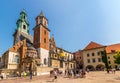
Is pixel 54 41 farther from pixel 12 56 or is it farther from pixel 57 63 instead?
pixel 12 56

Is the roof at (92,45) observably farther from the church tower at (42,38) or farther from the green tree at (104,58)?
the church tower at (42,38)

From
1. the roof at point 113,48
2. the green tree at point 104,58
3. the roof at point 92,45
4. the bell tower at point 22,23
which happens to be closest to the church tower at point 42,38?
the bell tower at point 22,23

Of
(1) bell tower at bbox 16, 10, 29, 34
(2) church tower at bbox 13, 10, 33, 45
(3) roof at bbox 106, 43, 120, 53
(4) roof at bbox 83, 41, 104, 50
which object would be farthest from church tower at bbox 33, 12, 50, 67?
(3) roof at bbox 106, 43, 120, 53

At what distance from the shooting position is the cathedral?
129 feet

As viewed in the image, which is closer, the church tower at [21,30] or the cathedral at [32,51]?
the cathedral at [32,51]

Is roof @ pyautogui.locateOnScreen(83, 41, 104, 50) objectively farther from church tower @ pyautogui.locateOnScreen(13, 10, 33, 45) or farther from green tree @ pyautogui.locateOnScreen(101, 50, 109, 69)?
church tower @ pyautogui.locateOnScreen(13, 10, 33, 45)

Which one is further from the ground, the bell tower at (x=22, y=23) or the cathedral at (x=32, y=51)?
the bell tower at (x=22, y=23)

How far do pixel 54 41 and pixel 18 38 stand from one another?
61.2 ft

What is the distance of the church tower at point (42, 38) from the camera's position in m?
46.3

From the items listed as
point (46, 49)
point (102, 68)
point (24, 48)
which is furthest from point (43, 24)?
point (102, 68)

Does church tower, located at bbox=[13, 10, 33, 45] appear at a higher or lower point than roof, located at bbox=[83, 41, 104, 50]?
higher

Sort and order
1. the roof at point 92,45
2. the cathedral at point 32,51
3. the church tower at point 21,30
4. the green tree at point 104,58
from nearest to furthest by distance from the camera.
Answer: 1. the cathedral at point 32,51
2. the green tree at point 104,58
3. the church tower at point 21,30
4. the roof at point 92,45

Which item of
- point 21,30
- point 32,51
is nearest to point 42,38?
point 32,51

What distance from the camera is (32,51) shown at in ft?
141
